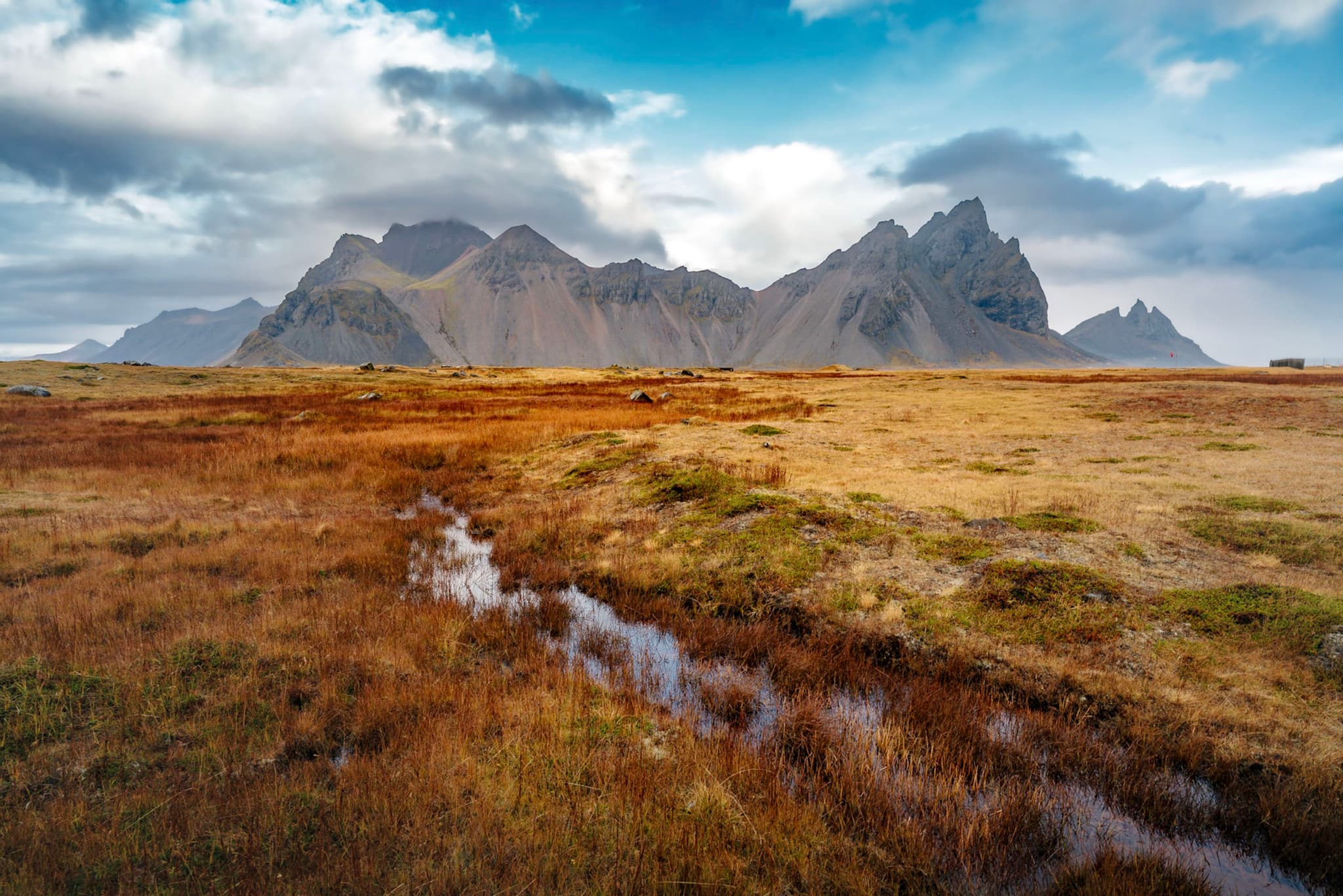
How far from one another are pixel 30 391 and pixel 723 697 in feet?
225

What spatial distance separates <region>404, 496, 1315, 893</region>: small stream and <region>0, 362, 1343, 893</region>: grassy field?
0.09m

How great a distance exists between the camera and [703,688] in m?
7.50

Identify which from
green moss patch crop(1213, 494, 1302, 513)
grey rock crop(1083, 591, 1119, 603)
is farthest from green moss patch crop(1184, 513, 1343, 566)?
grey rock crop(1083, 591, 1119, 603)

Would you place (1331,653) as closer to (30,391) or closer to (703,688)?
(703,688)

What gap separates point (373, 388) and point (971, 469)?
205ft

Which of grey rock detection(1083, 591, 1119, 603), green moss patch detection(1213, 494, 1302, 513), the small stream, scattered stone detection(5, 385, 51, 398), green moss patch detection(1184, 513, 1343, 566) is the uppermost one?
scattered stone detection(5, 385, 51, 398)

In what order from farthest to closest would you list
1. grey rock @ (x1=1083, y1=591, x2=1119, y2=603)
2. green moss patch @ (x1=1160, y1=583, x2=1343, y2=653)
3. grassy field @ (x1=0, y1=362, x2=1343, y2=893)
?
1. grey rock @ (x1=1083, y1=591, x2=1119, y2=603)
2. green moss patch @ (x1=1160, y1=583, x2=1343, y2=653)
3. grassy field @ (x1=0, y1=362, x2=1343, y2=893)

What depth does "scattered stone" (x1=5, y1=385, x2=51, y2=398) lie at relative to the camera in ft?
150

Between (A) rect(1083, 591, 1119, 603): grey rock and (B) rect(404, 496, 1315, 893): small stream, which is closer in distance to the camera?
(B) rect(404, 496, 1315, 893): small stream

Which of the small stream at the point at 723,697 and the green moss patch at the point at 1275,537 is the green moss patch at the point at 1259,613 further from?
the small stream at the point at 723,697

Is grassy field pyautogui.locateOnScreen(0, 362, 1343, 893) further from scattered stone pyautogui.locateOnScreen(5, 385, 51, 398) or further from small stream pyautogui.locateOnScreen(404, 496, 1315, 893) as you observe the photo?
scattered stone pyautogui.locateOnScreen(5, 385, 51, 398)

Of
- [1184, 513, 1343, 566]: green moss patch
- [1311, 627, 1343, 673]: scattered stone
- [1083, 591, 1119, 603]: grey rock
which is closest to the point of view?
[1311, 627, 1343, 673]: scattered stone

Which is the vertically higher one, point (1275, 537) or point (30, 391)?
point (30, 391)

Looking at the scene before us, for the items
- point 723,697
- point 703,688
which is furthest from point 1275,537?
point 703,688
